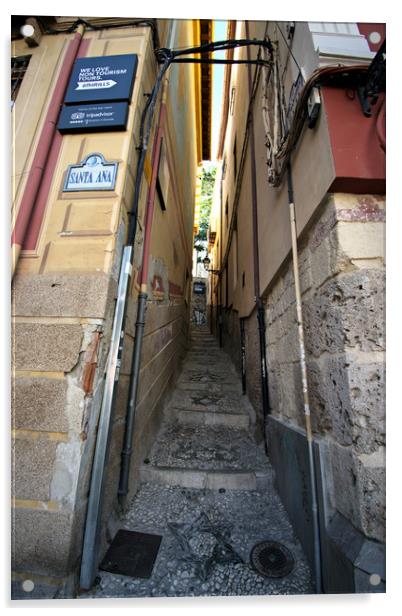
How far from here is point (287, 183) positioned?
6.50 feet

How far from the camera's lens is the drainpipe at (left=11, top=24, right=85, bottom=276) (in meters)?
1.62

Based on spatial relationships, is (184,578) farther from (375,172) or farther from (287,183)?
(287,183)

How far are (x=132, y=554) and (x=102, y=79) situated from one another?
3160 millimetres

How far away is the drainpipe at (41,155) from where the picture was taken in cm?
162

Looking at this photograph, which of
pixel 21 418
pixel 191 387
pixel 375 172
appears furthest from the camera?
pixel 191 387

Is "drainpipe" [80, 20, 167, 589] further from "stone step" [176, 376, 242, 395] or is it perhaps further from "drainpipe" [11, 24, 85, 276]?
"stone step" [176, 376, 242, 395]

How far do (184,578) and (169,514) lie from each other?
19.4 inches

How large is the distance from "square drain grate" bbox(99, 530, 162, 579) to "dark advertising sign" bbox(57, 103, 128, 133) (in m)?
2.72

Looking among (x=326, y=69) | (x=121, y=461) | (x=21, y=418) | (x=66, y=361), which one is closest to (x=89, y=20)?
(x=326, y=69)

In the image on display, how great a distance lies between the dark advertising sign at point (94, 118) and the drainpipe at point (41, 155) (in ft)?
0.33

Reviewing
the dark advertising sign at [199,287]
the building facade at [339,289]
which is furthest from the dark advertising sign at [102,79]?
the dark advertising sign at [199,287]

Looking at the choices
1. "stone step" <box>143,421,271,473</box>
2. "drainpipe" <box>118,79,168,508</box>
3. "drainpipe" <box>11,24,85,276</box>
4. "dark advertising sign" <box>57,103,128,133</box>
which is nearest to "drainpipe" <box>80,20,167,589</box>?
"drainpipe" <box>118,79,168,508</box>

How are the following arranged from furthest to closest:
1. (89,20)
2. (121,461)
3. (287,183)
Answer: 1. (89,20)
2. (287,183)
3. (121,461)

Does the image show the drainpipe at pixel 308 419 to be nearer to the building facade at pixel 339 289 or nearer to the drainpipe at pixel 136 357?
the building facade at pixel 339 289
